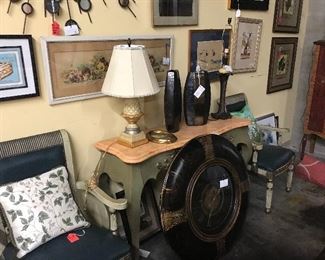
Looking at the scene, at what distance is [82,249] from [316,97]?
9.04 ft

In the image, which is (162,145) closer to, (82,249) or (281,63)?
(82,249)

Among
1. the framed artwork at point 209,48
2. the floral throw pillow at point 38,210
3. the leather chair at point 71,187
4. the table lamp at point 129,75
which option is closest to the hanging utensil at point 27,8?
the table lamp at point 129,75

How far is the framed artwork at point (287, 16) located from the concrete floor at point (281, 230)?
1.61m

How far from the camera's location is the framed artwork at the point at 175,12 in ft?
6.83

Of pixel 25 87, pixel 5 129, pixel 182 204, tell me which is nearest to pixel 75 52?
pixel 25 87

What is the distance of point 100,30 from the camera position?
6.08 feet

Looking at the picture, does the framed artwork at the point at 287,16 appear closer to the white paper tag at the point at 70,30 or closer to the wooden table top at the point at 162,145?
the wooden table top at the point at 162,145

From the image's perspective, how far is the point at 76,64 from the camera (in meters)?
1.80

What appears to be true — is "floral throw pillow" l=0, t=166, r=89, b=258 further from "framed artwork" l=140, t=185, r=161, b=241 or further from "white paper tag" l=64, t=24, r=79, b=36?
"white paper tag" l=64, t=24, r=79, b=36

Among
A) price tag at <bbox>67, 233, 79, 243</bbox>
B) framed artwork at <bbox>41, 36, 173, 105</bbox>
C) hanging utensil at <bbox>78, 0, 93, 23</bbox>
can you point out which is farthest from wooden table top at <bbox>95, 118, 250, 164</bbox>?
hanging utensil at <bbox>78, 0, 93, 23</bbox>

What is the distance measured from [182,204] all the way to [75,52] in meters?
1.04

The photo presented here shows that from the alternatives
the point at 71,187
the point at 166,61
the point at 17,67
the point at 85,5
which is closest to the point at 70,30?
the point at 85,5

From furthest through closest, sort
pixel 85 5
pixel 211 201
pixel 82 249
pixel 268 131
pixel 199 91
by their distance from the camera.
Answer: pixel 268 131
pixel 199 91
pixel 211 201
pixel 85 5
pixel 82 249

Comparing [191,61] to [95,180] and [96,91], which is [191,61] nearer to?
[96,91]
